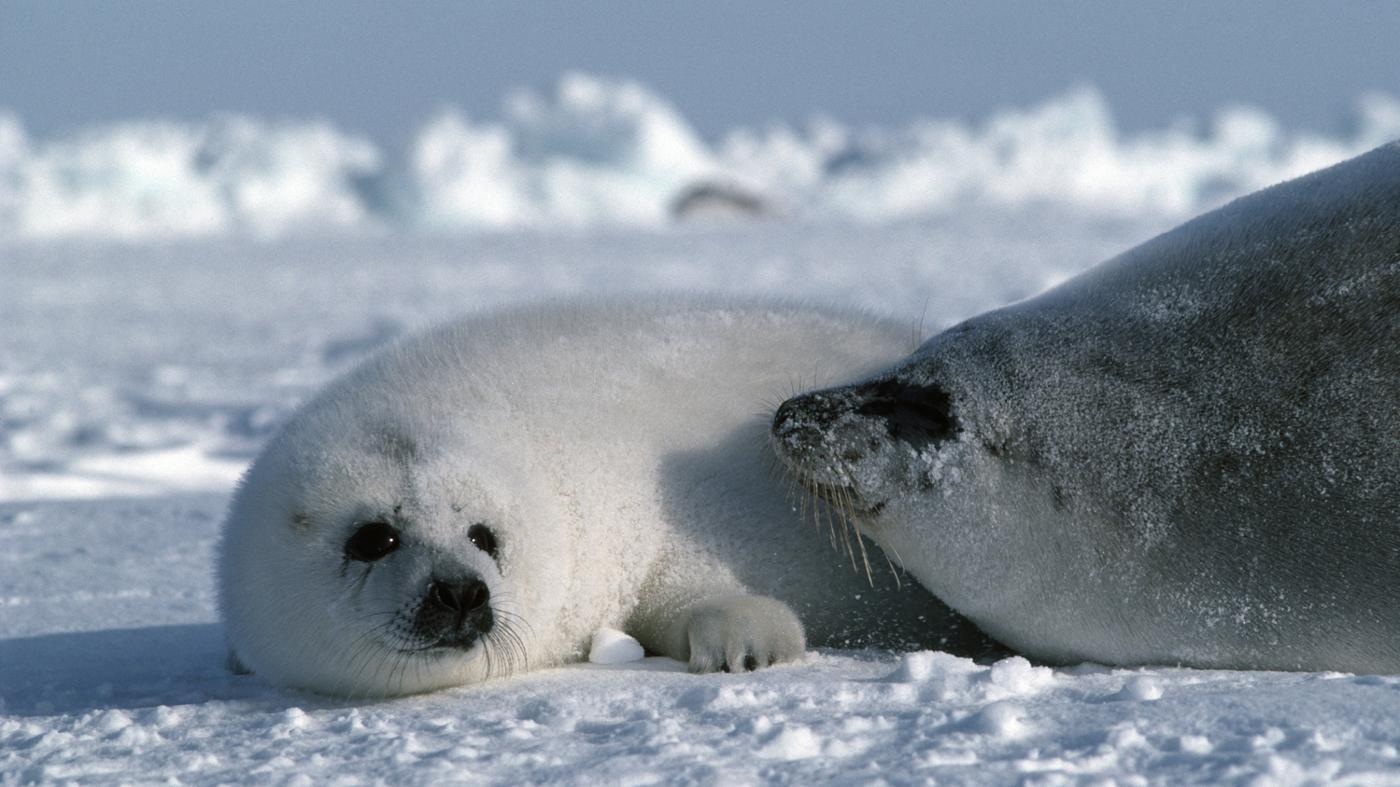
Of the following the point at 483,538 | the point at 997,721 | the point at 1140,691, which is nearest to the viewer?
the point at 997,721

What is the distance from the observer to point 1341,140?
3944 cm

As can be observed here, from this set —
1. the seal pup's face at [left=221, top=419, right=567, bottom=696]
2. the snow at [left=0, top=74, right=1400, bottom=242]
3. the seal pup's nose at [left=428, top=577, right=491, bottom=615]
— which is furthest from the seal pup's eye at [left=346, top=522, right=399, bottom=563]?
the snow at [left=0, top=74, right=1400, bottom=242]

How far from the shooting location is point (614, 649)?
2.33m

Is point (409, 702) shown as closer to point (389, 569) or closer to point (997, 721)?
point (389, 569)

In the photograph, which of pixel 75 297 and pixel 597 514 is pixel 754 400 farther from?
pixel 75 297

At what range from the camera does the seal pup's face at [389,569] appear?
213 centimetres

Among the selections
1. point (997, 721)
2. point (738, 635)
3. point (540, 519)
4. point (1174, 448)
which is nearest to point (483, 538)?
point (540, 519)

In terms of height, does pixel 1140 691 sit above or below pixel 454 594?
below

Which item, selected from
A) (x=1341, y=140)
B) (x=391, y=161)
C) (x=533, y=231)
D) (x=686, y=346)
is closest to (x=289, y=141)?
(x=391, y=161)

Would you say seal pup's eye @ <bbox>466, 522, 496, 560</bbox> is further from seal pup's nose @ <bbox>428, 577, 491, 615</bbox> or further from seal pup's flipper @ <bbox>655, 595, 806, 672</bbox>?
seal pup's flipper @ <bbox>655, 595, 806, 672</bbox>

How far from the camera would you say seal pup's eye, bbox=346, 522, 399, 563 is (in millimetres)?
2176

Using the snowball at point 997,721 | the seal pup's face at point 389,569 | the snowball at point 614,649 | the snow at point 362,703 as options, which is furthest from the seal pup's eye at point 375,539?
the snowball at point 997,721

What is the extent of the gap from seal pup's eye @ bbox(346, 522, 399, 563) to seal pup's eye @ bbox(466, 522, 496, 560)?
0.11 metres

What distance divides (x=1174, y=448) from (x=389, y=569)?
1131mm
